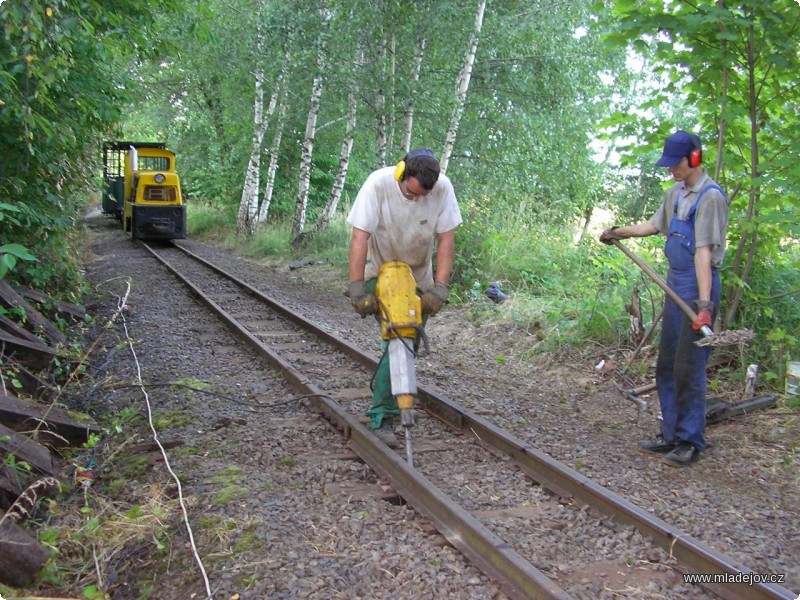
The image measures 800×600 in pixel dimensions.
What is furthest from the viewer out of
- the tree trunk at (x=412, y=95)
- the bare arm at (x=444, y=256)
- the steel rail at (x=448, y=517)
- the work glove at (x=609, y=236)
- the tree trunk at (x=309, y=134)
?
the tree trunk at (x=309, y=134)

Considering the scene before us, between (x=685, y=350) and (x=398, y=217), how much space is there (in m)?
2.16

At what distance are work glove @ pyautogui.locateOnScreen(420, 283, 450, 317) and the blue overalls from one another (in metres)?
1.64

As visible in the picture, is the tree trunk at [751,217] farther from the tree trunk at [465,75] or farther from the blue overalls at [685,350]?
the tree trunk at [465,75]

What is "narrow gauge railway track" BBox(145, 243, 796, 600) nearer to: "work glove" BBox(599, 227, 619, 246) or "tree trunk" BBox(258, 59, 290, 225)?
"work glove" BBox(599, 227, 619, 246)

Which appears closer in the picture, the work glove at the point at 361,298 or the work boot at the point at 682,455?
the work glove at the point at 361,298

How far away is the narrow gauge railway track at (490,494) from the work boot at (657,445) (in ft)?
3.31

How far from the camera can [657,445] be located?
16.4 ft

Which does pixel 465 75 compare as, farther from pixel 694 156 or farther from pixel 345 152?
pixel 694 156

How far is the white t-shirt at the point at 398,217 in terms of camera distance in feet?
15.0

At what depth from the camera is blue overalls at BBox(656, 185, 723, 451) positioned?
4.73 metres

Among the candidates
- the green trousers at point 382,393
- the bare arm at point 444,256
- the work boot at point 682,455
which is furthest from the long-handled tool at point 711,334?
the green trousers at point 382,393

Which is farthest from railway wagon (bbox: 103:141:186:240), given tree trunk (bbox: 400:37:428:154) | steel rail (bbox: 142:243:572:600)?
steel rail (bbox: 142:243:572:600)

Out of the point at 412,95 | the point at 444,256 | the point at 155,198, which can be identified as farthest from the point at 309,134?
Result: the point at 444,256

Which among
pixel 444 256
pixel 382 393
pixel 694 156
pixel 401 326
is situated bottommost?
pixel 382 393
